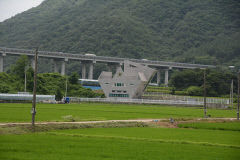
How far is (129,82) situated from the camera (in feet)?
307

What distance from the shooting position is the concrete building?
3676 inches

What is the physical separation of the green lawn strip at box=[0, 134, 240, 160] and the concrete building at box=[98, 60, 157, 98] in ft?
224

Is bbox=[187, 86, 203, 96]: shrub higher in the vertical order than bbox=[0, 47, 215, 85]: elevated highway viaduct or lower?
lower

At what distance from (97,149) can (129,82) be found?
7316 centimetres

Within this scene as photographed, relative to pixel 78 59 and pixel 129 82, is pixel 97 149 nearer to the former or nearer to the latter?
pixel 129 82

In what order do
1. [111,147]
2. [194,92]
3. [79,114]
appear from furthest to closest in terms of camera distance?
[194,92], [79,114], [111,147]

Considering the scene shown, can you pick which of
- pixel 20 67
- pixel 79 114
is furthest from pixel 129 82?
pixel 79 114

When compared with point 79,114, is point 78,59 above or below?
above

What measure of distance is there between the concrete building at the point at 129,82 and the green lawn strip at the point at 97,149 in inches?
2688

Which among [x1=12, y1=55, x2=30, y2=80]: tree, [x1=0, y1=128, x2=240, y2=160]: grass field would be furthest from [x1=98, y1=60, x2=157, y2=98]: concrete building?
[x1=0, y1=128, x2=240, y2=160]: grass field

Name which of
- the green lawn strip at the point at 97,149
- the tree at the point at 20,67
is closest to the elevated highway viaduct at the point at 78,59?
the tree at the point at 20,67

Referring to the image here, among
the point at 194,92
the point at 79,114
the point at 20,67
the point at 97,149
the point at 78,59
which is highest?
the point at 78,59

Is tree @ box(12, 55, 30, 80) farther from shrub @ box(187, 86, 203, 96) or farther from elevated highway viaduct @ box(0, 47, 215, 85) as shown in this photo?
shrub @ box(187, 86, 203, 96)

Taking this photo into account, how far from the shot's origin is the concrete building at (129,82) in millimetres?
93375
